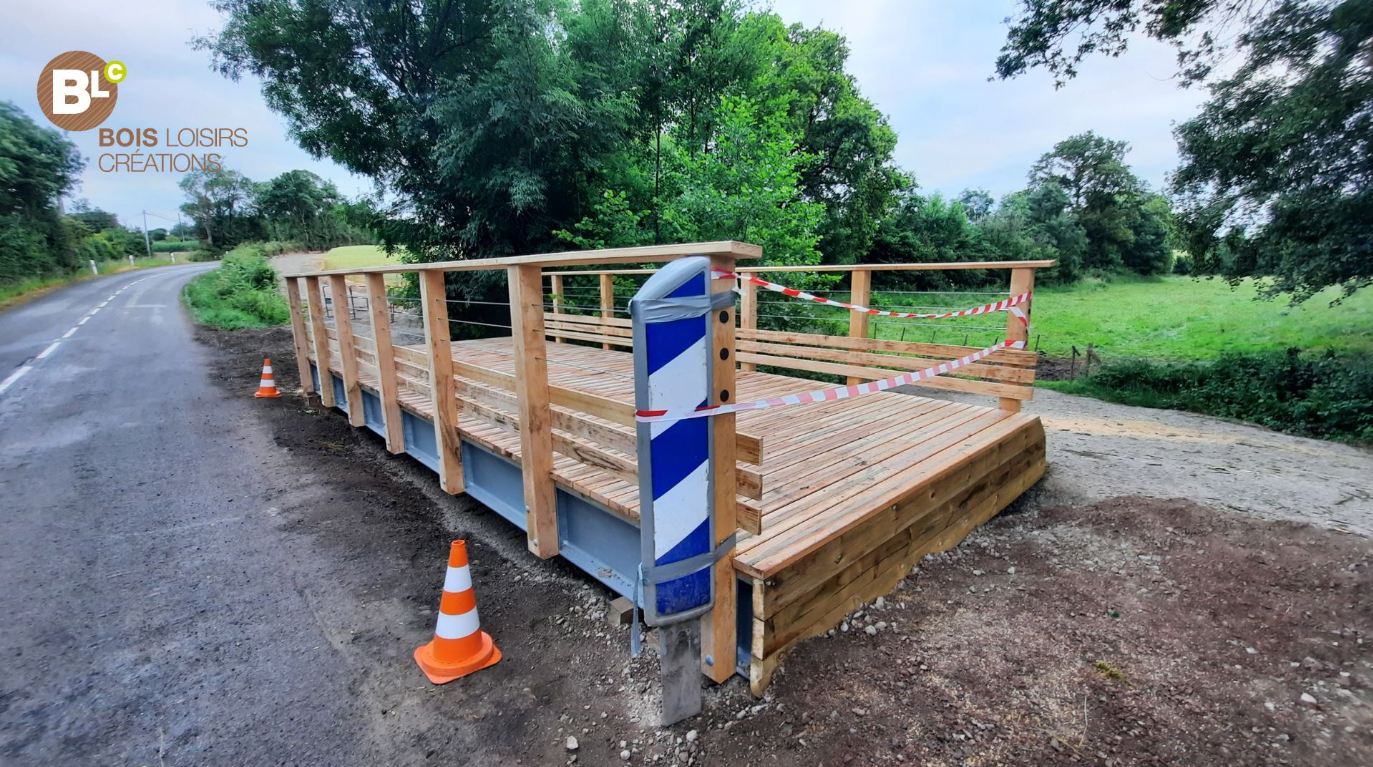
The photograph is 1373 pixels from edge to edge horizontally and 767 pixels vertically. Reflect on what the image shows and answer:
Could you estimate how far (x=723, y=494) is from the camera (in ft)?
6.19

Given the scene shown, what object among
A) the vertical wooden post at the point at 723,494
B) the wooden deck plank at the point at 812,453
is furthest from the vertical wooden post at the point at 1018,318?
the vertical wooden post at the point at 723,494

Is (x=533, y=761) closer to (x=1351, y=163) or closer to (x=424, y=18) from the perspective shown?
(x=1351, y=163)

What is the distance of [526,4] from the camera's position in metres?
9.52

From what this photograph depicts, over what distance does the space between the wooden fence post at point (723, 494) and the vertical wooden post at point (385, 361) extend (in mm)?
3472

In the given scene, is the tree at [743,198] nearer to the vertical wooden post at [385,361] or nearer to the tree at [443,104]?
the tree at [443,104]

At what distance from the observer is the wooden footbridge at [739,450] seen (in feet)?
6.46

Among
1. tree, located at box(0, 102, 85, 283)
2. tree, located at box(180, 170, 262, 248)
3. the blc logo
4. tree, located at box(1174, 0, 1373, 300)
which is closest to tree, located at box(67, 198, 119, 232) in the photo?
tree, located at box(180, 170, 262, 248)

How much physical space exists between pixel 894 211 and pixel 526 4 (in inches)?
746

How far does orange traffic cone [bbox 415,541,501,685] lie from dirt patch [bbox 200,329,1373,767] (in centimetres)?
8

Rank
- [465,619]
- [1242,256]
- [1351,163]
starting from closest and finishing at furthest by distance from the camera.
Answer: [465,619] < [1351,163] < [1242,256]

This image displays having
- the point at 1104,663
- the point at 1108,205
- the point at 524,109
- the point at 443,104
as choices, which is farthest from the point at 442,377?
the point at 1108,205

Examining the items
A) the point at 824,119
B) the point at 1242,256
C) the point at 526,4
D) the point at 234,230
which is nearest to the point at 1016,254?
the point at 824,119

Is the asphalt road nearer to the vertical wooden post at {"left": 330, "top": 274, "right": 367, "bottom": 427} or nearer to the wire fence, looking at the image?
the vertical wooden post at {"left": 330, "top": 274, "right": 367, "bottom": 427}

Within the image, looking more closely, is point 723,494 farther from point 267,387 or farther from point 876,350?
point 267,387
